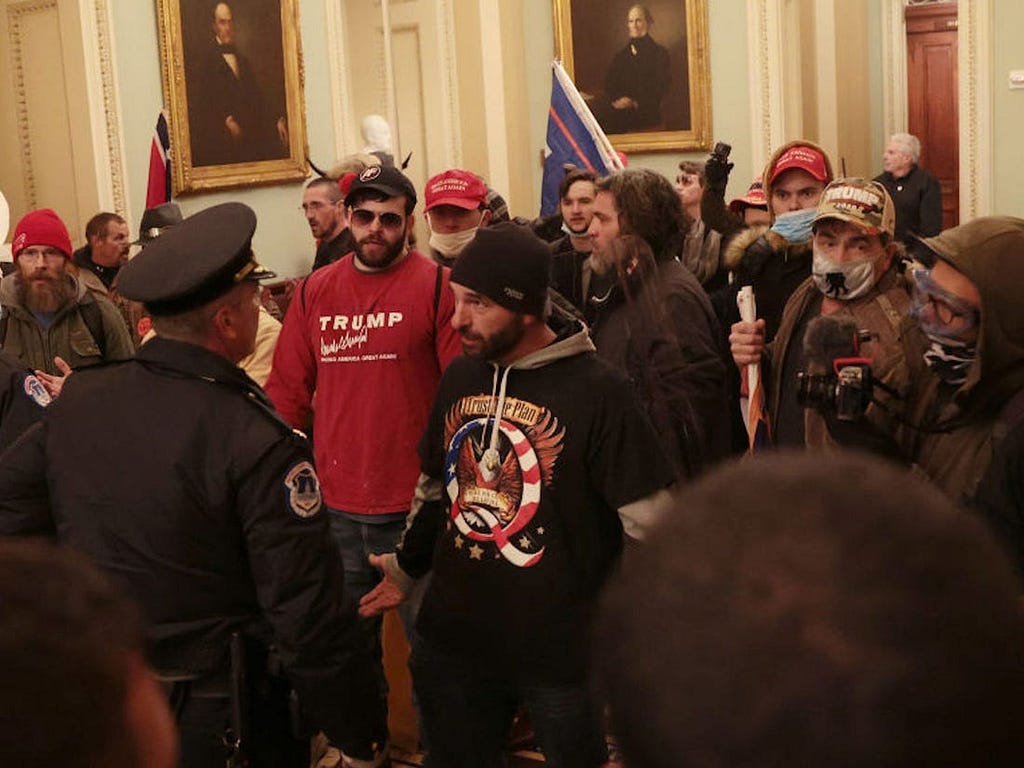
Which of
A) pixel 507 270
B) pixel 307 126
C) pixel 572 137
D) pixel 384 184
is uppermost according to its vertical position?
pixel 307 126

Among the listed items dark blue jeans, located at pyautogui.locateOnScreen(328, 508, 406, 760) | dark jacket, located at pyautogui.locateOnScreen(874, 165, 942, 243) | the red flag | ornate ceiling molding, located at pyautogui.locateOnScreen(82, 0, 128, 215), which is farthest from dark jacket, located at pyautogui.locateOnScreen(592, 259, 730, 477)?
dark jacket, located at pyautogui.locateOnScreen(874, 165, 942, 243)

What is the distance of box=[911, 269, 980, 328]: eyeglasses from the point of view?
322 cm

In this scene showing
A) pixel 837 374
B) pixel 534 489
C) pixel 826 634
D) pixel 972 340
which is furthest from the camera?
pixel 837 374

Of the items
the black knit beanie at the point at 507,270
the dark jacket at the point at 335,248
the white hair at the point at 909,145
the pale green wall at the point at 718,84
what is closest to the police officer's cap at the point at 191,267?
the black knit beanie at the point at 507,270

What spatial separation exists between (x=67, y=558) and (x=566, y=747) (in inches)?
95.4

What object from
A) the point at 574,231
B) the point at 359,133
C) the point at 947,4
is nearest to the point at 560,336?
the point at 574,231

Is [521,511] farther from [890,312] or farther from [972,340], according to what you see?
[890,312]

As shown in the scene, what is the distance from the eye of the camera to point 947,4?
19.7 meters

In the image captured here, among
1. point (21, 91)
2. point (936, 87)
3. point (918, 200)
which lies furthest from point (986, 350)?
point (936, 87)

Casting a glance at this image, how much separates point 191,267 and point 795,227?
9.16 ft

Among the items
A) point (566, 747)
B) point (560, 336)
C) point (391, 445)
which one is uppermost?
point (560, 336)

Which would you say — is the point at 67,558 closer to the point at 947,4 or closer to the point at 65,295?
the point at 65,295

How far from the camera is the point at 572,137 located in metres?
7.22

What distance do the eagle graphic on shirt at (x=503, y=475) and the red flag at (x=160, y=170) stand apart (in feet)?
17.3
